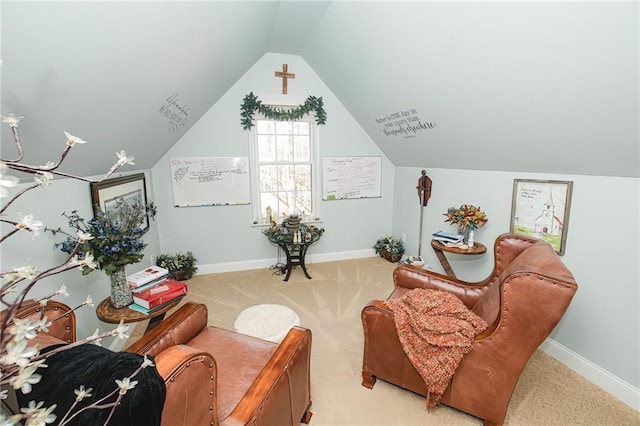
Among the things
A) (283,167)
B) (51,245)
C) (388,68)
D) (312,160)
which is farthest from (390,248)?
(51,245)

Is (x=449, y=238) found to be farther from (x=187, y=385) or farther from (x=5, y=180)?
(x=5, y=180)

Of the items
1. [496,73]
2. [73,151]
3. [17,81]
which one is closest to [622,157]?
[496,73]

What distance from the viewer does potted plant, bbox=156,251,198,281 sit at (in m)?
3.37

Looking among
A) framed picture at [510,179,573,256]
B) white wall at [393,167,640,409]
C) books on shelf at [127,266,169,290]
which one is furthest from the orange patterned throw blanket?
books on shelf at [127,266,169,290]

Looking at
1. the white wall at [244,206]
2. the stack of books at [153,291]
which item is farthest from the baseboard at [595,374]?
the stack of books at [153,291]

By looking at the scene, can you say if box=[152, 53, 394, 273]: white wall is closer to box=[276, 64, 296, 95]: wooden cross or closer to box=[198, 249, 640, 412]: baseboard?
box=[276, 64, 296, 95]: wooden cross

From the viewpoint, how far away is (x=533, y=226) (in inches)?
92.3

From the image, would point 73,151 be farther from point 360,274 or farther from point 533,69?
point 360,274

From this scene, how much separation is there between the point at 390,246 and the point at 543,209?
78.2 inches

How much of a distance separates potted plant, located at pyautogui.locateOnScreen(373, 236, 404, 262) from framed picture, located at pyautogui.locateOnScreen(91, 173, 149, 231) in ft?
9.65

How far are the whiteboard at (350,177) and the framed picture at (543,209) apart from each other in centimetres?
185

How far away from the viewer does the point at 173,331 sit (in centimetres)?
144

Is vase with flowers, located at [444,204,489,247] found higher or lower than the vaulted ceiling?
lower

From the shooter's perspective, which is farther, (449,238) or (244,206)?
(244,206)
